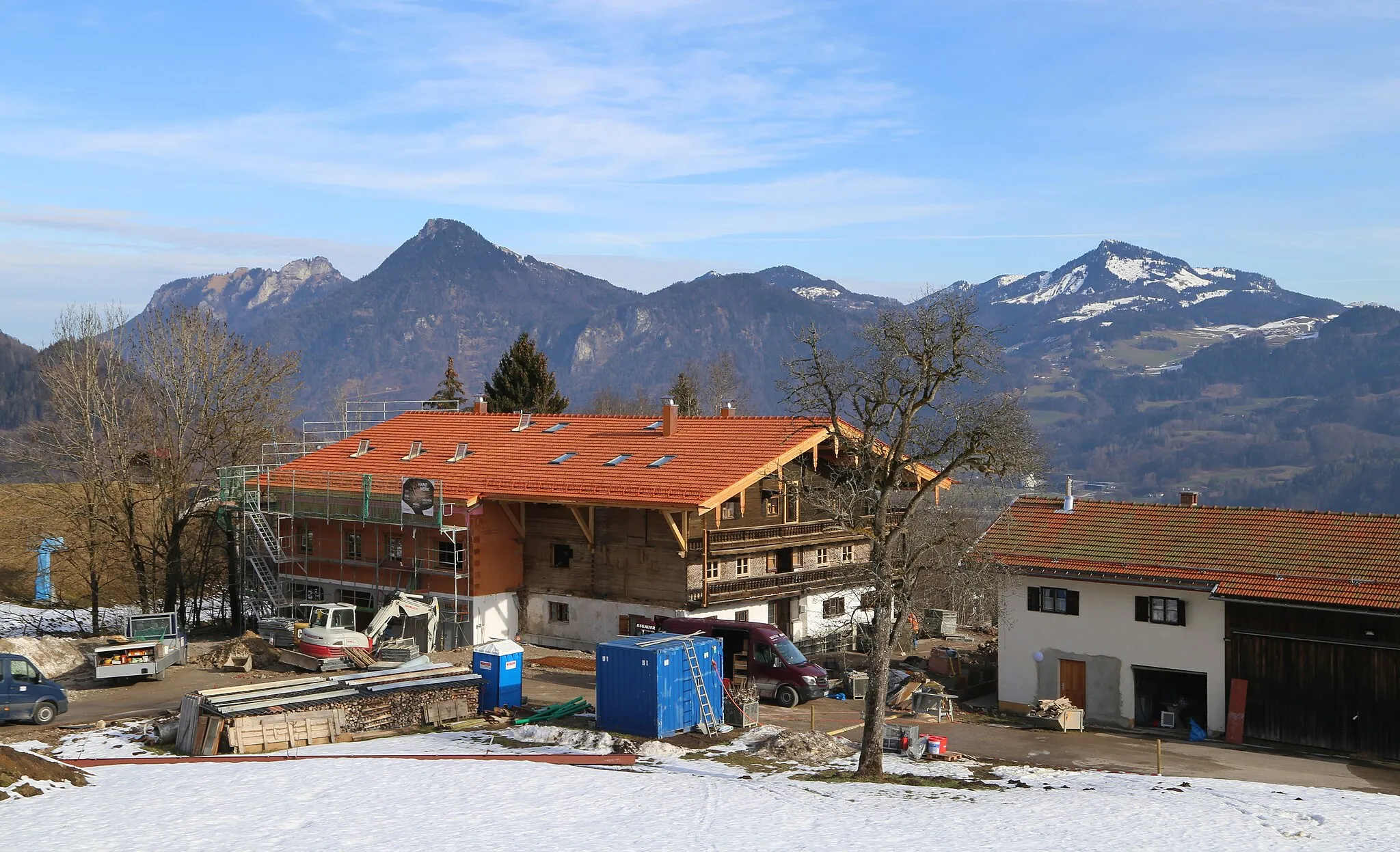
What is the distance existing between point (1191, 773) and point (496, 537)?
23.8m

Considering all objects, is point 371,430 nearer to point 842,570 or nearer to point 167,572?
point 167,572

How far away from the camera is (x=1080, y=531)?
3606 cm

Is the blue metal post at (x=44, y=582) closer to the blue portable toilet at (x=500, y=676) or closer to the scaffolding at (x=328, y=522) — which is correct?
the scaffolding at (x=328, y=522)

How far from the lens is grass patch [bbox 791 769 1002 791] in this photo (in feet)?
81.9

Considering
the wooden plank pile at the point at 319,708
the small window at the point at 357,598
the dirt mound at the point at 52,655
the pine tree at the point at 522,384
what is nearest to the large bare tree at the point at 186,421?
the small window at the point at 357,598

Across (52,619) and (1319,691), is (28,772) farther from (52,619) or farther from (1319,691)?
(52,619)

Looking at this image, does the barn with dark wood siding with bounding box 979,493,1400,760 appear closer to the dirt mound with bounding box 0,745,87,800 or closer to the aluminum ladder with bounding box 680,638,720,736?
the aluminum ladder with bounding box 680,638,720,736

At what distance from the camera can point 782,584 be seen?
41594 mm

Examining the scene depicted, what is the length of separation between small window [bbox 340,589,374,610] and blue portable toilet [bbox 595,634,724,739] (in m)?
19.1

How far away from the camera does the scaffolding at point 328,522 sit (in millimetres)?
41750

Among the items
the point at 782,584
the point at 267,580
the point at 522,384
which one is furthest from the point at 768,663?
the point at 522,384

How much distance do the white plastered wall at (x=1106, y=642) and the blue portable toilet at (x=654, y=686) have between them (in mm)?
10163

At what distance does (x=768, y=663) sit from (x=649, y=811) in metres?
12.2

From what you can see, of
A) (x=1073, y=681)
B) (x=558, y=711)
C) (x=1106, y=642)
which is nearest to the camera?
(x=558, y=711)
